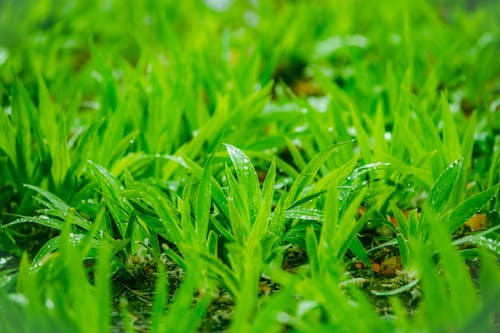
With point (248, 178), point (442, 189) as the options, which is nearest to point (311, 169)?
point (248, 178)

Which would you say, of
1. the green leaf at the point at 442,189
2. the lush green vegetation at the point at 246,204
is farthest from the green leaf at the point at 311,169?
the green leaf at the point at 442,189

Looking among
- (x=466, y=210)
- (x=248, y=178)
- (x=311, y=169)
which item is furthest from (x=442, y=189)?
(x=248, y=178)

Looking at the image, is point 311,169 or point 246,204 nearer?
point 246,204

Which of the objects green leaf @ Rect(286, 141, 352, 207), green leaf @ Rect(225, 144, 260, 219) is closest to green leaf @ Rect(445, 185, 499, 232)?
green leaf @ Rect(286, 141, 352, 207)

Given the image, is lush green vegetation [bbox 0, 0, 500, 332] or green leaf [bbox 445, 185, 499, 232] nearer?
lush green vegetation [bbox 0, 0, 500, 332]

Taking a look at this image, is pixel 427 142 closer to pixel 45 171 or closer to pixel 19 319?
pixel 45 171

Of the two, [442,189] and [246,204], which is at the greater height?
[442,189]

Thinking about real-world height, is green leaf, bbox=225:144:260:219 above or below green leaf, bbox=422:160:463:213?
below

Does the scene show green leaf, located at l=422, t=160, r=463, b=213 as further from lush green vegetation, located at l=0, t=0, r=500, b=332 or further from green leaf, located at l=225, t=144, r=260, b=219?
green leaf, located at l=225, t=144, r=260, b=219

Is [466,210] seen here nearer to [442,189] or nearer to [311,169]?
[442,189]
